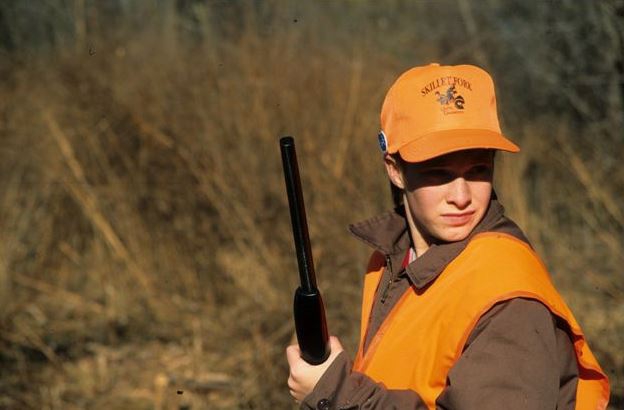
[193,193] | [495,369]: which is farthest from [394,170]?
[193,193]

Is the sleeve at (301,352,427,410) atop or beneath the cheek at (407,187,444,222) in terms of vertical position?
beneath

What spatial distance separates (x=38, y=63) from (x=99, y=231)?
1519 mm

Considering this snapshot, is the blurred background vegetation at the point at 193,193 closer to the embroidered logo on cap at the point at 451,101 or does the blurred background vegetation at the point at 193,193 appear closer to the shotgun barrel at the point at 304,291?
the shotgun barrel at the point at 304,291

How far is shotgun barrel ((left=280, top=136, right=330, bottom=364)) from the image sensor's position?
2.34 meters

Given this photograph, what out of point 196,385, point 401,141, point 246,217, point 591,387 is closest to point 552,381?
point 591,387

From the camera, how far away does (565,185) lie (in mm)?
7707

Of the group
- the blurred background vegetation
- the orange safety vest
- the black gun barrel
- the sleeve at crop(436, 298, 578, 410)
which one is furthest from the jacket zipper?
the blurred background vegetation

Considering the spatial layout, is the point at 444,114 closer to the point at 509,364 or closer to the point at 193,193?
the point at 509,364

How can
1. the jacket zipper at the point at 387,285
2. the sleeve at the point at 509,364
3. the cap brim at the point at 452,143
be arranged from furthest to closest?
the jacket zipper at the point at 387,285, the cap brim at the point at 452,143, the sleeve at the point at 509,364

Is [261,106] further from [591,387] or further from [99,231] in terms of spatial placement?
[591,387]

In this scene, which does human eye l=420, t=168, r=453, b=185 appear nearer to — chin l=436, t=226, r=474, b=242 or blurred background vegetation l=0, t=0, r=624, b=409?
chin l=436, t=226, r=474, b=242

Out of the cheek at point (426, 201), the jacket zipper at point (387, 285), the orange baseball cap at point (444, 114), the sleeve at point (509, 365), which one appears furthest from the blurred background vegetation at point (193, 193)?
the sleeve at point (509, 365)

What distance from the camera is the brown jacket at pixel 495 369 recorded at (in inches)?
77.3

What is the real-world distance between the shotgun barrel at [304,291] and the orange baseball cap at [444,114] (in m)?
0.29
